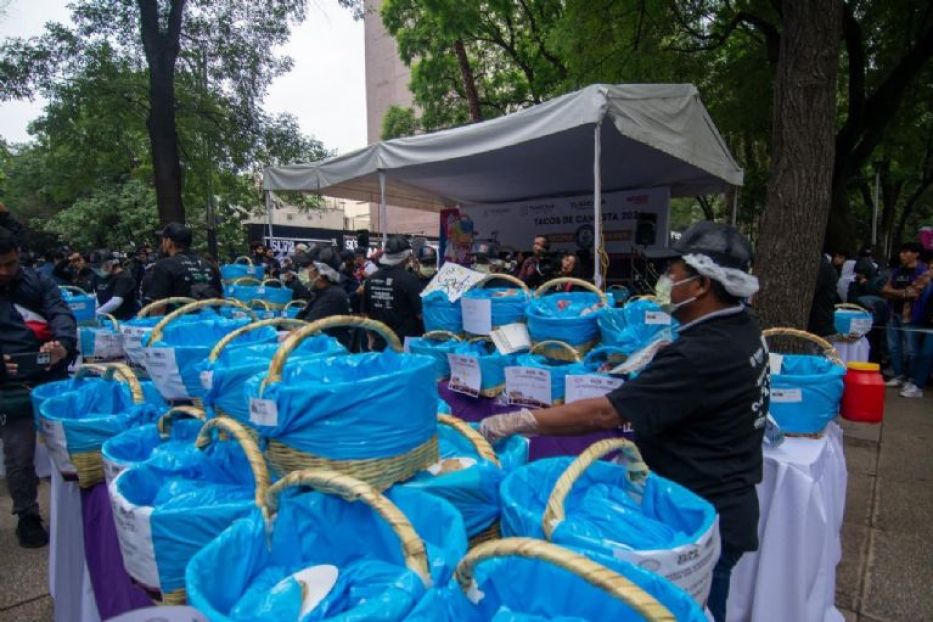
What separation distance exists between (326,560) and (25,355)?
278 cm

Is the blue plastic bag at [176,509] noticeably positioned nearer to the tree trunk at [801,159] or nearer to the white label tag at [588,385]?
the white label tag at [588,385]

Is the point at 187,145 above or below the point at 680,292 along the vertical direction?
above

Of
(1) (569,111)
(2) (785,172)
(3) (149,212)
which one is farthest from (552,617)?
(3) (149,212)

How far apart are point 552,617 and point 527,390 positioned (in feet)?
6.99

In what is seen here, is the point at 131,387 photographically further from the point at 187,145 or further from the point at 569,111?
the point at 187,145

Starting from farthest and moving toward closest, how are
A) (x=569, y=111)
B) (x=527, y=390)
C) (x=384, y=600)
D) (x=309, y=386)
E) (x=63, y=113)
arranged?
(x=63, y=113), (x=569, y=111), (x=527, y=390), (x=309, y=386), (x=384, y=600)

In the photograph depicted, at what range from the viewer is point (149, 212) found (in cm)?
2392

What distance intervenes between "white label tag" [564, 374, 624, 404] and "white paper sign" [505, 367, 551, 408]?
177 mm

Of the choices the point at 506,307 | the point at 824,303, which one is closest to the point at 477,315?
the point at 506,307

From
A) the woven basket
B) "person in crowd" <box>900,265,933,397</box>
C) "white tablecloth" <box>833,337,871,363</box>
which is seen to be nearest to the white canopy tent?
"white tablecloth" <box>833,337,871,363</box>

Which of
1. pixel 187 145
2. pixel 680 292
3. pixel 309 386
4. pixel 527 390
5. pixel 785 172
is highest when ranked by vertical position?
pixel 187 145

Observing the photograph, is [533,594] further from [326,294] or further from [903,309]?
[903,309]

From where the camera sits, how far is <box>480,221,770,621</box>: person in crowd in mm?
1600

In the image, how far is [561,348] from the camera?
3.25 m
